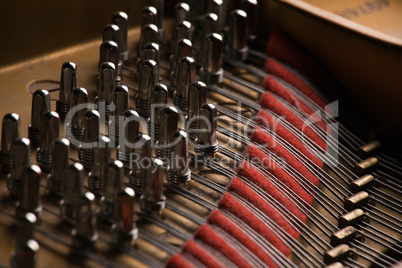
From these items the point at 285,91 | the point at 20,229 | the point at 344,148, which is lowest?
the point at 20,229

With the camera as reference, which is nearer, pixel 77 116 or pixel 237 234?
pixel 237 234

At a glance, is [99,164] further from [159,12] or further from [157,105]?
[159,12]

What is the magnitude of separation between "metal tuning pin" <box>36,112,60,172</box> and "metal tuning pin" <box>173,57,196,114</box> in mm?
368

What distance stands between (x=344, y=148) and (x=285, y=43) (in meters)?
0.39

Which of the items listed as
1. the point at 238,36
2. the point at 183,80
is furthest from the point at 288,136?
the point at 238,36

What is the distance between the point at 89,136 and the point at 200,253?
1.28 feet

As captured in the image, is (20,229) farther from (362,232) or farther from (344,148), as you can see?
(344,148)

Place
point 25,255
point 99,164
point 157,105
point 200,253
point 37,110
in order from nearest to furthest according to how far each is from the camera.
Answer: point 25,255, point 200,253, point 99,164, point 37,110, point 157,105

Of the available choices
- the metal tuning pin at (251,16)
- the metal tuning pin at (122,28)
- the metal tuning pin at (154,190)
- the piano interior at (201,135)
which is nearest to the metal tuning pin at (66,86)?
the piano interior at (201,135)

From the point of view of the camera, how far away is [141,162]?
147cm

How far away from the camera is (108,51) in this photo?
5.69 ft

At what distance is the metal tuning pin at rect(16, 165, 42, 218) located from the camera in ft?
4.38

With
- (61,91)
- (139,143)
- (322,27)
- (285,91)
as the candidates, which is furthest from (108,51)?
(322,27)

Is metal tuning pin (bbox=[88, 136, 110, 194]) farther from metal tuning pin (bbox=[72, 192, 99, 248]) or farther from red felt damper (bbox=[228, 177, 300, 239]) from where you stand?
red felt damper (bbox=[228, 177, 300, 239])
